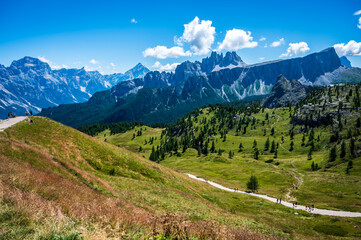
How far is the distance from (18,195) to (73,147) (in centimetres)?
2962

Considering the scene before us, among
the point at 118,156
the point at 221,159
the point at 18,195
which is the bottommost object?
the point at 221,159

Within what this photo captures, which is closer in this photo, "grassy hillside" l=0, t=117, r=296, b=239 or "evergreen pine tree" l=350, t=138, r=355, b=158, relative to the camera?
"grassy hillside" l=0, t=117, r=296, b=239

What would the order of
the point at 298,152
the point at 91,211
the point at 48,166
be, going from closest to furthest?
the point at 91,211
the point at 48,166
the point at 298,152

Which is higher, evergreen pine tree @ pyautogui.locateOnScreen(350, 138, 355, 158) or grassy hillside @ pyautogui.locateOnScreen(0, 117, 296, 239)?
grassy hillside @ pyautogui.locateOnScreen(0, 117, 296, 239)

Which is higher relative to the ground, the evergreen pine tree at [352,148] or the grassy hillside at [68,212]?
the grassy hillside at [68,212]

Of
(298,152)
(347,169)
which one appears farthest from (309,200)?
(298,152)

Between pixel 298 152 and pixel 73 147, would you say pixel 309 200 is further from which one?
pixel 298 152

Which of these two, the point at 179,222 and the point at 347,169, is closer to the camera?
the point at 179,222

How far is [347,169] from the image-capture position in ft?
425

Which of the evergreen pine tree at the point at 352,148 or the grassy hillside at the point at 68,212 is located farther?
the evergreen pine tree at the point at 352,148

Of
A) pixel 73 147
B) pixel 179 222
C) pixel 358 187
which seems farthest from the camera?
pixel 358 187

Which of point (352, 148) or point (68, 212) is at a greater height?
point (68, 212)

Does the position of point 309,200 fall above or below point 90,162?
below

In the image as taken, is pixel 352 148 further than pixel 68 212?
Yes
